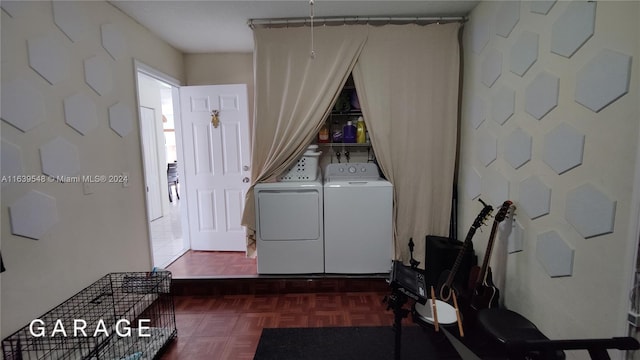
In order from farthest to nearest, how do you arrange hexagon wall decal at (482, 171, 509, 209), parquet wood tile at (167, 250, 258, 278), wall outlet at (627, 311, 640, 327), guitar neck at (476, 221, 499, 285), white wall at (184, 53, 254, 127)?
white wall at (184, 53, 254, 127)
parquet wood tile at (167, 250, 258, 278)
hexagon wall decal at (482, 171, 509, 209)
guitar neck at (476, 221, 499, 285)
wall outlet at (627, 311, 640, 327)

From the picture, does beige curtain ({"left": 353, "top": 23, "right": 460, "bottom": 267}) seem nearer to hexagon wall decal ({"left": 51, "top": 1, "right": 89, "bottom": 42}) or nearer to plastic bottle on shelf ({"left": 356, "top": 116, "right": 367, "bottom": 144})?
plastic bottle on shelf ({"left": 356, "top": 116, "right": 367, "bottom": 144})

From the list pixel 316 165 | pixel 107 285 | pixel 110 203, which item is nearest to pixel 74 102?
pixel 110 203

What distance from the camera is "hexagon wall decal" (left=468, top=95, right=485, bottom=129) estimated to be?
2299mm

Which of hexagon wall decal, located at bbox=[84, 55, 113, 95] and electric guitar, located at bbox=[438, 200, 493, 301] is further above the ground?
hexagon wall decal, located at bbox=[84, 55, 113, 95]

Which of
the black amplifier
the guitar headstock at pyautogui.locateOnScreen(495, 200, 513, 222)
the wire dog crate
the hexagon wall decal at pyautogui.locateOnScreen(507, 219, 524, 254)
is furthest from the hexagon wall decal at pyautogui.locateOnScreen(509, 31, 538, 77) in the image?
the wire dog crate

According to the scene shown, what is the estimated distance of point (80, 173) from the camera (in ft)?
6.19

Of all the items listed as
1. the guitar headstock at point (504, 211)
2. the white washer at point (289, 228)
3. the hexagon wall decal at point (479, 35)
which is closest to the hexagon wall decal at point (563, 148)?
the guitar headstock at point (504, 211)

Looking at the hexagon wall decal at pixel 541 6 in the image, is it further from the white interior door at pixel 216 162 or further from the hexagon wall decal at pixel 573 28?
the white interior door at pixel 216 162

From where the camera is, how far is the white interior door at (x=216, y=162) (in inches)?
124

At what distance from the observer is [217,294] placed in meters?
2.63

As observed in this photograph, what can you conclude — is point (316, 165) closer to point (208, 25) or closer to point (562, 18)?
point (208, 25)

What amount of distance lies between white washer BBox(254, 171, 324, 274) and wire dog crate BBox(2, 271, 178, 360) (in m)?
0.85

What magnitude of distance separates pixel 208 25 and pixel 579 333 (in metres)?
3.39

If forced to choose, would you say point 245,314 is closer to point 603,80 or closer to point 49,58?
point 49,58
